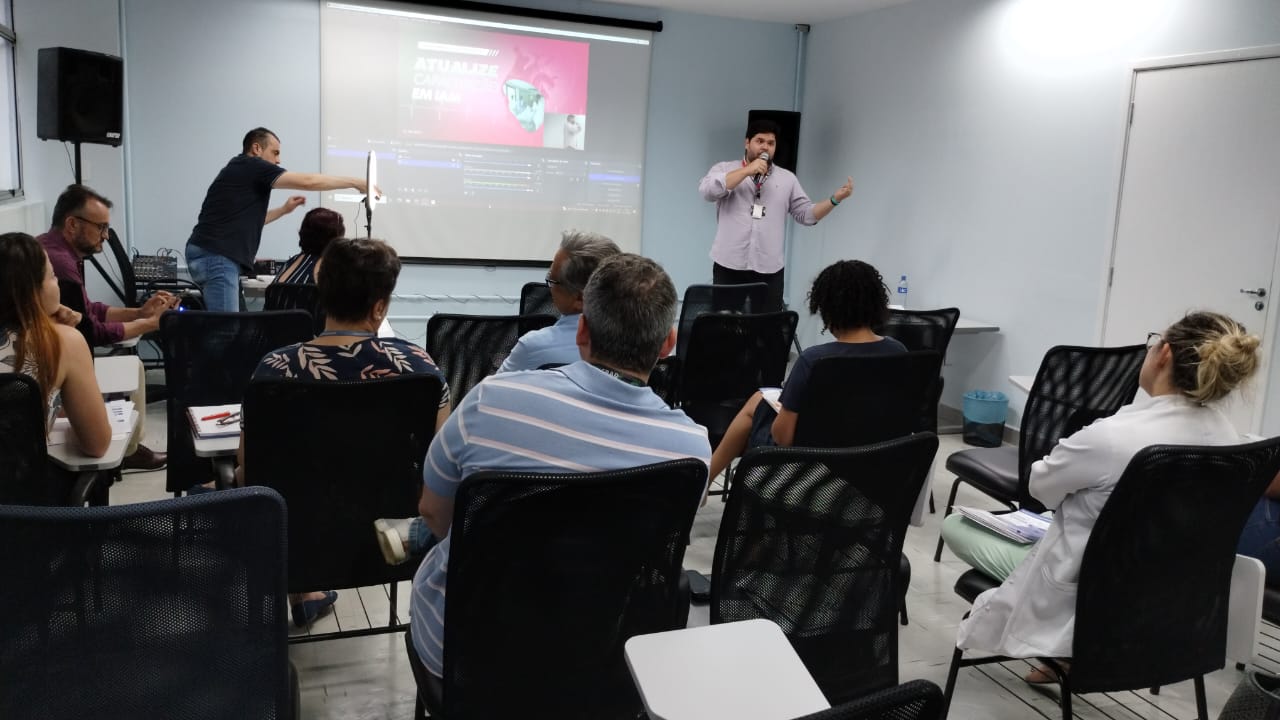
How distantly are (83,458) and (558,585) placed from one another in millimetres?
1424

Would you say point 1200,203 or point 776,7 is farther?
point 776,7

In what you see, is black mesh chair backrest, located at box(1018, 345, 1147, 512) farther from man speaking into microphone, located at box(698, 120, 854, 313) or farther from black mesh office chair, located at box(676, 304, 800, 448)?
man speaking into microphone, located at box(698, 120, 854, 313)

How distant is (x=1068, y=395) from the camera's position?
11.0 ft

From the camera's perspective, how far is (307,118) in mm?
6879

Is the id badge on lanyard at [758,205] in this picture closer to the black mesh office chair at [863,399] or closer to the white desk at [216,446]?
the black mesh office chair at [863,399]

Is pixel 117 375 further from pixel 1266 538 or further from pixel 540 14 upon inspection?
pixel 540 14

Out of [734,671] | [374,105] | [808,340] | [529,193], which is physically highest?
[374,105]

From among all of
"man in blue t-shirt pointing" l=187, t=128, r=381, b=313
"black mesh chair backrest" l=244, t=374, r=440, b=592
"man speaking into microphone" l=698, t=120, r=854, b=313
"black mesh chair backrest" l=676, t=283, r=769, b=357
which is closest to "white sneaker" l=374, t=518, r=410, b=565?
"black mesh chair backrest" l=244, t=374, r=440, b=592

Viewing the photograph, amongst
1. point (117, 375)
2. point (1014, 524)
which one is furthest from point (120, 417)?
point (1014, 524)

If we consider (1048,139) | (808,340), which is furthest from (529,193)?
(1048,139)

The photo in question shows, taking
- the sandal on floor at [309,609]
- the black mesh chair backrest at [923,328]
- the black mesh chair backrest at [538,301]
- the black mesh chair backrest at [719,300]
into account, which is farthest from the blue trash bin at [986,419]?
the sandal on floor at [309,609]

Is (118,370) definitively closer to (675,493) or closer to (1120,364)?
(675,493)

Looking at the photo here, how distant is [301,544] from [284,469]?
201mm

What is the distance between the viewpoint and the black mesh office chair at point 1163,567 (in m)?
1.97
